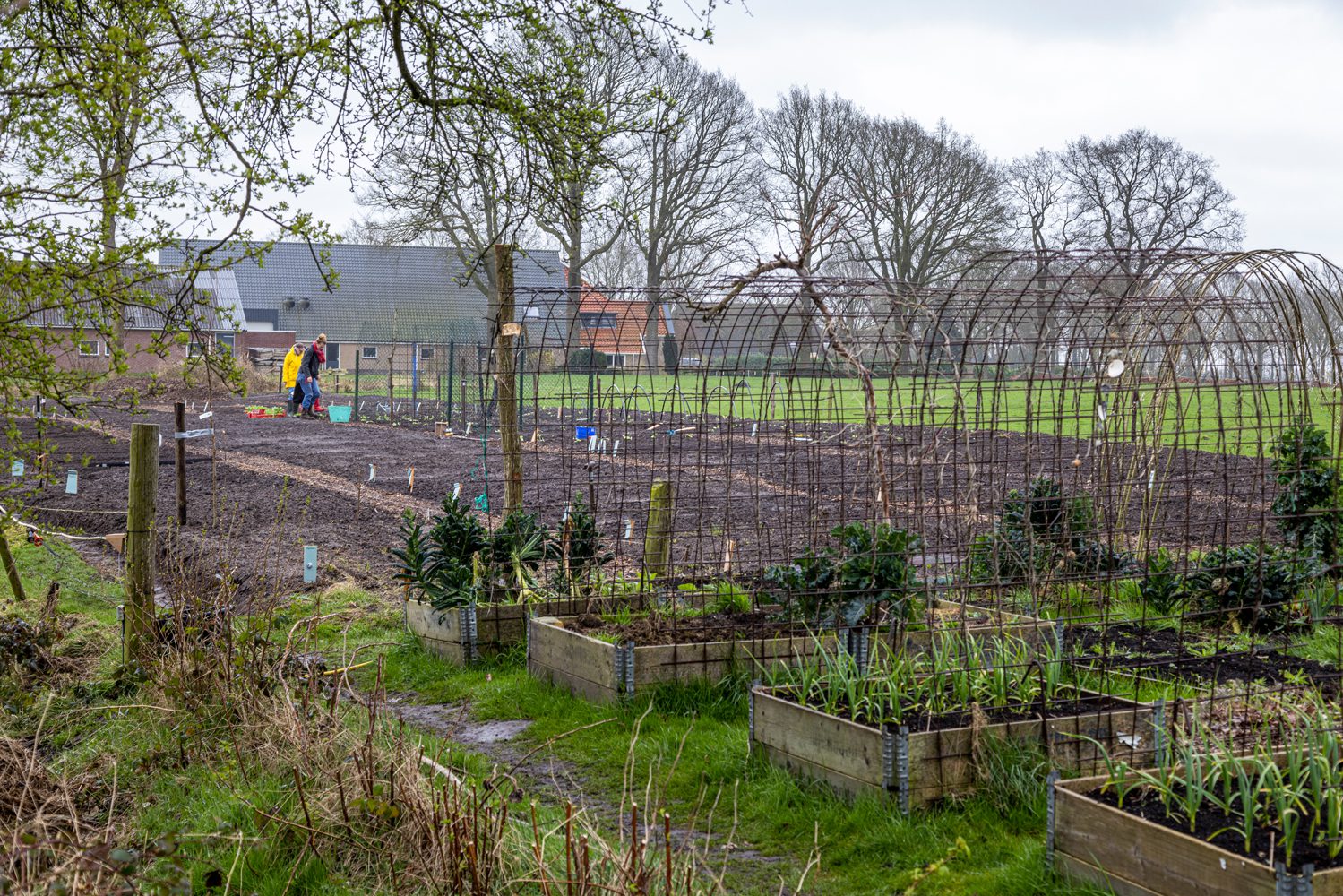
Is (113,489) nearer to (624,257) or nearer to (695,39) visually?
(695,39)

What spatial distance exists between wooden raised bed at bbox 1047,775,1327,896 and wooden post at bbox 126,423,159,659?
459cm

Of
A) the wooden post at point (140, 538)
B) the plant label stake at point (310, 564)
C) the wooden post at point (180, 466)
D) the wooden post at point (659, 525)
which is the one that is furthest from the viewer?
the wooden post at point (180, 466)

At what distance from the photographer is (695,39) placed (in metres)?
7.23

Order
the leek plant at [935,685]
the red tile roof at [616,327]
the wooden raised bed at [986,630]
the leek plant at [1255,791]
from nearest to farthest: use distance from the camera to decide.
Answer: the leek plant at [1255,791]
the leek plant at [935,685]
the wooden raised bed at [986,630]
the red tile roof at [616,327]

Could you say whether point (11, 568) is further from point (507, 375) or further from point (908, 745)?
point (908, 745)

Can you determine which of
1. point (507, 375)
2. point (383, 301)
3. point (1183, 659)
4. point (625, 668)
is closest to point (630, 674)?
point (625, 668)

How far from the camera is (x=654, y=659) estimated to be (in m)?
5.94

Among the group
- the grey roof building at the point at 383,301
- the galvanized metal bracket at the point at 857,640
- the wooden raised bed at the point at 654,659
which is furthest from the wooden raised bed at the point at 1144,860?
the grey roof building at the point at 383,301

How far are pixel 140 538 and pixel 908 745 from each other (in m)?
4.21

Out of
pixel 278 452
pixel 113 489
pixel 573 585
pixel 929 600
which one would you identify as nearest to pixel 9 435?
pixel 573 585

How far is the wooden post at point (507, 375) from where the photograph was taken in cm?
763

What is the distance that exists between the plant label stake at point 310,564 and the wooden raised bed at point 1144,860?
610cm

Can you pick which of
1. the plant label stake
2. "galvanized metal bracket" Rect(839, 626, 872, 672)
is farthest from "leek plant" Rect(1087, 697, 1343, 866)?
the plant label stake

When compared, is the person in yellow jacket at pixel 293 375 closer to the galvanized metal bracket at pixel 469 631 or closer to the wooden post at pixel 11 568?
the wooden post at pixel 11 568
